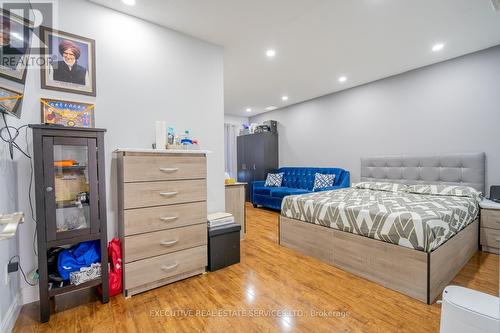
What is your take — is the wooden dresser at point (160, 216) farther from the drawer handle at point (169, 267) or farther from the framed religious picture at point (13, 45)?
the framed religious picture at point (13, 45)

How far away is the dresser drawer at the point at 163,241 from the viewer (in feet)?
5.92

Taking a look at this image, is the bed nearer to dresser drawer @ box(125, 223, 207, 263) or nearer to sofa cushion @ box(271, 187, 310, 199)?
dresser drawer @ box(125, 223, 207, 263)

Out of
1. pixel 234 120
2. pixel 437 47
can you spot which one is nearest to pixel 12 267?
pixel 437 47

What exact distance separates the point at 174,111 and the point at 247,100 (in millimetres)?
3142

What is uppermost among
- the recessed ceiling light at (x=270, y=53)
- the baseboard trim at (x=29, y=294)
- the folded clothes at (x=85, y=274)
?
the recessed ceiling light at (x=270, y=53)

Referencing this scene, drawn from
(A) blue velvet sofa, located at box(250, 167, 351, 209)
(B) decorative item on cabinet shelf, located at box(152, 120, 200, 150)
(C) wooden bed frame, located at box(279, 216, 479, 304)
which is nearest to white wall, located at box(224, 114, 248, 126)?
(A) blue velvet sofa, located at box(250, 167, 351, 209)

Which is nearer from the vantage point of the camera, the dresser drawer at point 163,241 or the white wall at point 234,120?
the dresser drawer at point 163,241

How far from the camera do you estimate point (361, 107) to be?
4.31 meters

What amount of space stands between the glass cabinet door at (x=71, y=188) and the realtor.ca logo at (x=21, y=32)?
19.9 inches

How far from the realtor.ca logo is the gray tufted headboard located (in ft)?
14.9

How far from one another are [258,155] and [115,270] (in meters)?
4.41

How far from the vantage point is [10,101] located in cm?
140

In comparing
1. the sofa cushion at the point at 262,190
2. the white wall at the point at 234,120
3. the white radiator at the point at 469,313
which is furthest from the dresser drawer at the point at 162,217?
the white wall at the point at 234,120

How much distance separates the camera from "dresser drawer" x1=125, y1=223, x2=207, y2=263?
180 centimetres
